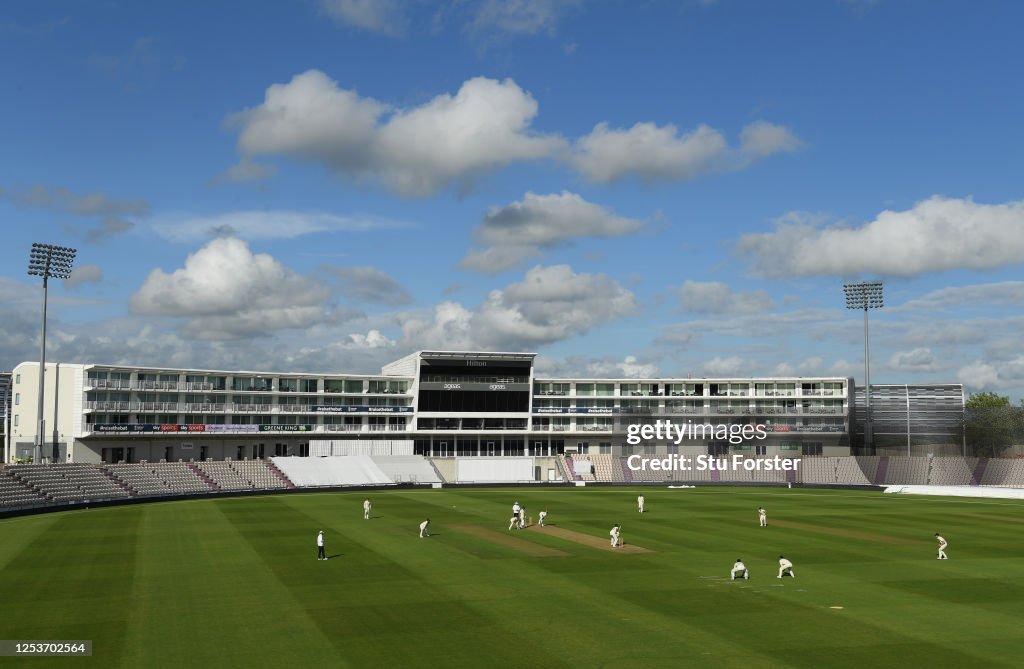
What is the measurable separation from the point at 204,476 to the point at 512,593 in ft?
241

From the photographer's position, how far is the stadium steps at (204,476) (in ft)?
323

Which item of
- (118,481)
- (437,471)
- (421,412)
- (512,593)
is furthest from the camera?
(421,412)

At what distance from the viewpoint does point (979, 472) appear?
373ft

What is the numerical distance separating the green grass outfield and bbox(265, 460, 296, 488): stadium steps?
40980 millimetres

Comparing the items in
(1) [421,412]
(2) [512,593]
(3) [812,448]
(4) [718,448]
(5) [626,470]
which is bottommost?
(5) [626,470]

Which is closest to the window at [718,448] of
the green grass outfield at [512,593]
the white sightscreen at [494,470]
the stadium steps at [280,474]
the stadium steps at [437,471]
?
the white sightscreen at [494,470]

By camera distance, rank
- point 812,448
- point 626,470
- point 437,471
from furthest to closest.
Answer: point 812,448, point 437,471, point 626,470

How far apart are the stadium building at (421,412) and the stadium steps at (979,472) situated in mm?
7190

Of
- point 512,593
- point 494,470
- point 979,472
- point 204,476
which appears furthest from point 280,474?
point 979,472

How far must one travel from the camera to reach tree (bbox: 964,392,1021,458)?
389 ft

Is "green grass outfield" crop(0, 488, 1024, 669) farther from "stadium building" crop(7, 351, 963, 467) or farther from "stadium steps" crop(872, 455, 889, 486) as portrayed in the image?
"stadium steps" crop(872, 455, 889, 486)

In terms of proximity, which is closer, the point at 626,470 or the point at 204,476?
the point at 204,476

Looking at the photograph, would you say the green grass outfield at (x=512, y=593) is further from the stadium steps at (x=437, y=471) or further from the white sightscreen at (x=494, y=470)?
the white sightscreen at (x=494, y=470)

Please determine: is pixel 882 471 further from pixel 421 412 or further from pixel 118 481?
pixel 118 481
